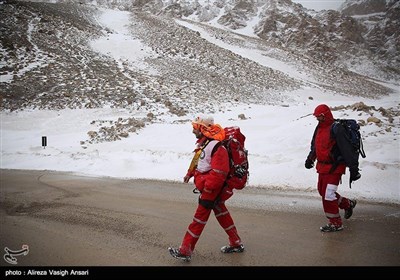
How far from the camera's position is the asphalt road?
412 centimetres

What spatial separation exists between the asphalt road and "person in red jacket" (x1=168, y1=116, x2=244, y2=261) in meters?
0.34

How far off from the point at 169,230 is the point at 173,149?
7306 millimetres

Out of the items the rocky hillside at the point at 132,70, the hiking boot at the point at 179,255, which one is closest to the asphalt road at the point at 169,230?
the hiking boot at the point at 179,255

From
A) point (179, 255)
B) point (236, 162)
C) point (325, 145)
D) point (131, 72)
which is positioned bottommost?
point (131, 72)

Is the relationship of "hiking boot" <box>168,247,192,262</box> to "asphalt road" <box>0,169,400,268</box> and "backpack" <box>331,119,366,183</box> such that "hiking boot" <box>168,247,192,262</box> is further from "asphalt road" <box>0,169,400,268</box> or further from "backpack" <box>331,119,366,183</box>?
"backpack" <box>331,119,366,183</box>

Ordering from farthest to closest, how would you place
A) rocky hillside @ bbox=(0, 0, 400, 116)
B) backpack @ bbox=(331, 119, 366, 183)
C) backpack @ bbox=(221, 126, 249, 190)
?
rocky hillside @ bbox=(0, 0, 400, 116), backpack @ bbox=(331, 119, 366, 183), backpack @ bbox=(221, 126, 249, 190)

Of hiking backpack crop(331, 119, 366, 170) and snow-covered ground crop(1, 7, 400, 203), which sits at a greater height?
hiking backpack crop(331, 119, 366, 170)

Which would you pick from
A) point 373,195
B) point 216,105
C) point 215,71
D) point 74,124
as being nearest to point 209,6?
point 215,71

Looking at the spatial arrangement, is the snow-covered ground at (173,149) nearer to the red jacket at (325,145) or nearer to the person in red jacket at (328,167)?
the person in red jacket at (328,167)

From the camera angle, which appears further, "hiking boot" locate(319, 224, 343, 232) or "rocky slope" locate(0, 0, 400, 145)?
"rocky slope" locate(0, 0, 400, 145)

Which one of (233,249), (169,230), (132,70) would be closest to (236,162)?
(233,249)

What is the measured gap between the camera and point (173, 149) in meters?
12.6

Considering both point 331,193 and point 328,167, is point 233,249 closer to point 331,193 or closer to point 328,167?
point 331,193

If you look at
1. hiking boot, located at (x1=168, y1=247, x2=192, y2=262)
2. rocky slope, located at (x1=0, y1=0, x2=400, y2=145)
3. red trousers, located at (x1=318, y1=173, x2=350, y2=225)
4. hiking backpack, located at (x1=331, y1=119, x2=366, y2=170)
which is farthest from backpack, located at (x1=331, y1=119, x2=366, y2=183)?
rocky slope, located at (x1=0, y1=0, x2=400, y2=145)
